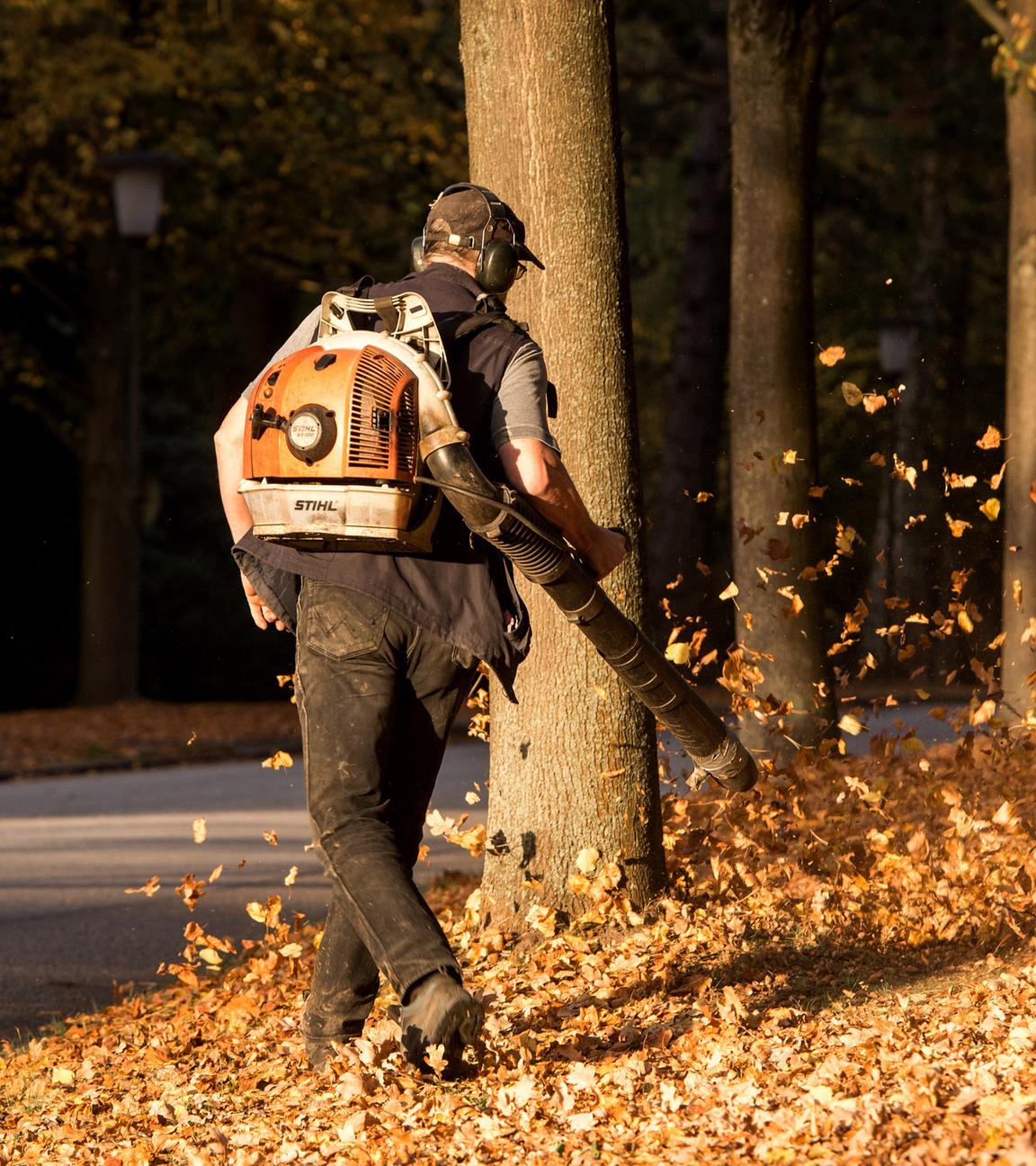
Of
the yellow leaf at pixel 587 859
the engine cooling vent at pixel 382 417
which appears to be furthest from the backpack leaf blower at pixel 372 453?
the yellow leaf at pixel 587 859

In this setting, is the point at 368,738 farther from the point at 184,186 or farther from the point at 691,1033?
the point at 184,186

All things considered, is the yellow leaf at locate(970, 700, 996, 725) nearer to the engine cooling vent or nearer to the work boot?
the work boot

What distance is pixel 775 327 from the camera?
32.7 feet

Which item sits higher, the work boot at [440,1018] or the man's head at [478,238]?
the man's head at [478,238]

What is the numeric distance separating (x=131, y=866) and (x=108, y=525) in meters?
11.7

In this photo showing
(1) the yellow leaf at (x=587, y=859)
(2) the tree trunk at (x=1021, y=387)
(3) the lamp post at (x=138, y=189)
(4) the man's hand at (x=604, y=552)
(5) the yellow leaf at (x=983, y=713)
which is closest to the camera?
(4) the man's hand at (x=604, y=552)

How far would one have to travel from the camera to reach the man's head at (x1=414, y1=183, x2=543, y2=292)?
14.4 feet

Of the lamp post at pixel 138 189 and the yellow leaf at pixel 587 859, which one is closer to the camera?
the yellow leaf at pixel 587 859

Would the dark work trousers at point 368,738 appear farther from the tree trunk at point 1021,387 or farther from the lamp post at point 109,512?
the lamp post at point 109,512

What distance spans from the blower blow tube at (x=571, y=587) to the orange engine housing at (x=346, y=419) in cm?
7

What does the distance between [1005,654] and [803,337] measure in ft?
7.28

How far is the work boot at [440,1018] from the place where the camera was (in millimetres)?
4043

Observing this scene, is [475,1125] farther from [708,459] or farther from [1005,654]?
[708,459]

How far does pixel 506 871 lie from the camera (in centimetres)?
617
